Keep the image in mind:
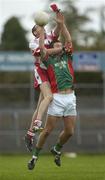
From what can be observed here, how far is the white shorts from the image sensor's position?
14180 millimetres

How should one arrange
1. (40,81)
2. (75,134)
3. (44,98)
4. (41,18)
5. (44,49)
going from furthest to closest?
(75,134)
(40,81)
(44,98)
(44,49)
(41,18)

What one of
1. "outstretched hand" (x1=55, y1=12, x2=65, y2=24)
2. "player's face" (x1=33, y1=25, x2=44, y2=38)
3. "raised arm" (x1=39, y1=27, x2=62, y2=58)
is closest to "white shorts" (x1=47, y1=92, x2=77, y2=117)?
"raised arm" (x1=39, y1=27, x2=62, y2=58)

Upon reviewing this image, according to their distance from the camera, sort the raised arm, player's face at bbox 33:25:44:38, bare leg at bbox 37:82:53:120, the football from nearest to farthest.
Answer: the football
the raised arm
player's face at bbox 33:25:44:38
bare leg at bbox 37:82:53:120

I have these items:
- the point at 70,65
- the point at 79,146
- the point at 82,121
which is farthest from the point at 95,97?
the point at 70,65

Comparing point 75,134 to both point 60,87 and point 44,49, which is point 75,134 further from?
point 44,49

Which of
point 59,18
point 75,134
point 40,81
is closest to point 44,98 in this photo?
point 40,81

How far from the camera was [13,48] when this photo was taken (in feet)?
199

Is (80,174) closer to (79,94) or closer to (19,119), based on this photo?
(19,119)

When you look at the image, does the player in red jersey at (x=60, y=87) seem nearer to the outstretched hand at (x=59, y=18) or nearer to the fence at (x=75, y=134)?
the outstretched hand at (x=59, y=18)

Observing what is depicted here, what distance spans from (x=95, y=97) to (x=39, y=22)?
77.7 ft

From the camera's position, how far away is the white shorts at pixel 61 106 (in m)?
14.2

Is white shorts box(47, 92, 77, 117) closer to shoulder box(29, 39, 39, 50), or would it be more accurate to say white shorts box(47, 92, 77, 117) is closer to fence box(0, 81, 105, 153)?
shoulder box(29, 39, 39, 50)

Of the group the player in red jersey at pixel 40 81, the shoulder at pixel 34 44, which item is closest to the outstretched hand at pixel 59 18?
the player in red jersey at pixel 40 81

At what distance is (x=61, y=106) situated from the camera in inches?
559
